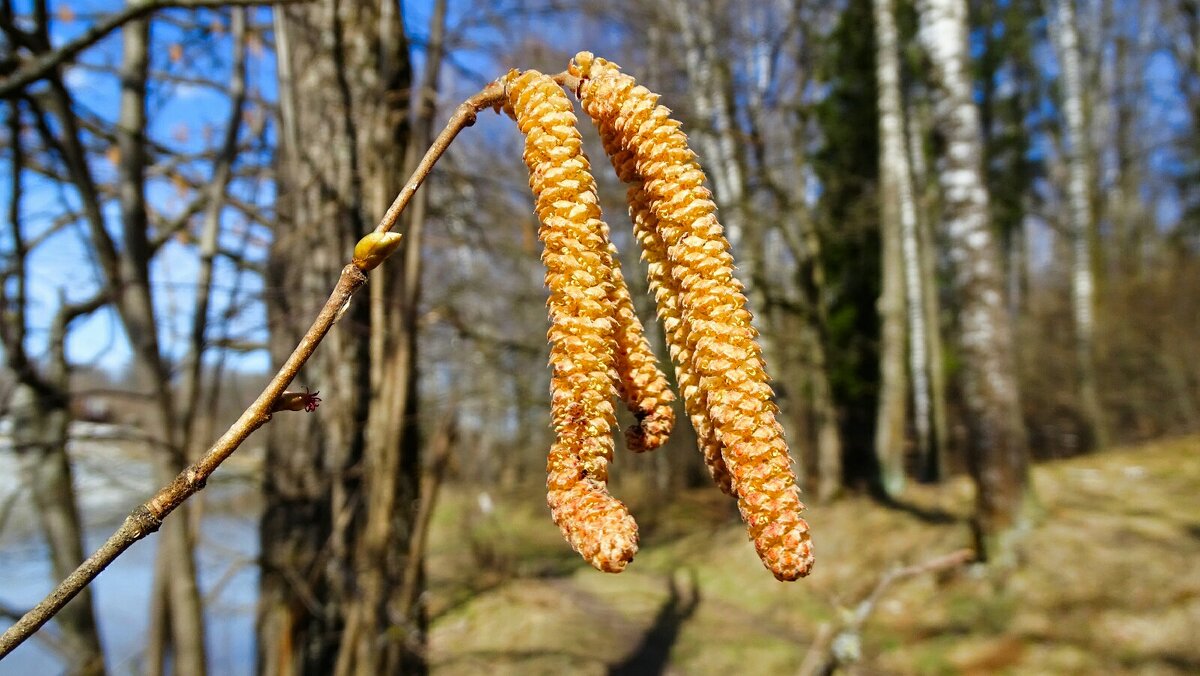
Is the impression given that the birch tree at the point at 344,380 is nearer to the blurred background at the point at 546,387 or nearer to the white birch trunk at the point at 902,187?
the blurred background at the point at 546,387

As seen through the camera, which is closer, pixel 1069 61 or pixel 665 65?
pixel 665 65

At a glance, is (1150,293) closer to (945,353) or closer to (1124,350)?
(1124,350)

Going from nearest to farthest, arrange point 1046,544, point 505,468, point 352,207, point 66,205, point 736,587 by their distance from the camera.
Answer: point 352,207 < point 66,205 < point 1046,544 < point 736,587 < point 505,468

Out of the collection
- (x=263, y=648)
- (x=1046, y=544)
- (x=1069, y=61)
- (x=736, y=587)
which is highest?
(x=1069, y=61)

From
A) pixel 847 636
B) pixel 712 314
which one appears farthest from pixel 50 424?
pixel 712 314

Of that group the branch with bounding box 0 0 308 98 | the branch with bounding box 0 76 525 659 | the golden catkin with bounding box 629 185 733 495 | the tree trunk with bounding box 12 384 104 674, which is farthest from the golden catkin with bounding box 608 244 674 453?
the tree trunk with bounding box 12 384 104 674

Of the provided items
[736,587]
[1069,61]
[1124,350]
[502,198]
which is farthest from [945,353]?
[502,198]

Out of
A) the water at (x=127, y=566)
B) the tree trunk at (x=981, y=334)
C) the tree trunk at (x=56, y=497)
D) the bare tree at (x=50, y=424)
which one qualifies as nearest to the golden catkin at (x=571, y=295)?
the water at (x=127, y=566)
